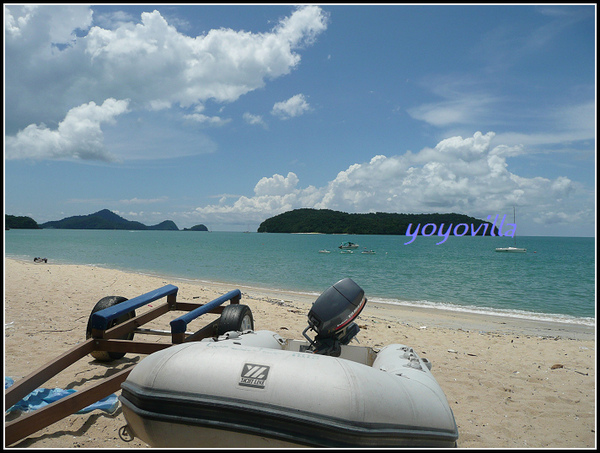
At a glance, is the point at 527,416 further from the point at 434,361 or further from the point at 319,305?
the point at 319,305

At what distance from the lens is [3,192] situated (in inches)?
123

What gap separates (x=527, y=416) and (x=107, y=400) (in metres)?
4.89

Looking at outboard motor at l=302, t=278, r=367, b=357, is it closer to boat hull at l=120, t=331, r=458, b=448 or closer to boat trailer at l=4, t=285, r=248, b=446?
Result: boat trailer at l=4, t=285, r=248, b=446

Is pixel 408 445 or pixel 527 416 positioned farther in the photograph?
pixel 527 416

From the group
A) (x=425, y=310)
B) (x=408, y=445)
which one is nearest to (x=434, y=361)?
(x=408, y=445)

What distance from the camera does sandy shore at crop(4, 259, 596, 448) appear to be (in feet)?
12.3

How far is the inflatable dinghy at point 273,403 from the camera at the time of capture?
2301 mm

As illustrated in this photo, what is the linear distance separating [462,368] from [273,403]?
4939 mm

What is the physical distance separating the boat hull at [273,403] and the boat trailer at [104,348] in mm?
662

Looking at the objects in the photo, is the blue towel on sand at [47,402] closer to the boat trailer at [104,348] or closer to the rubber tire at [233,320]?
the boat trailer at [104,348]

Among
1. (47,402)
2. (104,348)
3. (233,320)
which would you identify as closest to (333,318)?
(233,320)

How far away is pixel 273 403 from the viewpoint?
2.33 meters

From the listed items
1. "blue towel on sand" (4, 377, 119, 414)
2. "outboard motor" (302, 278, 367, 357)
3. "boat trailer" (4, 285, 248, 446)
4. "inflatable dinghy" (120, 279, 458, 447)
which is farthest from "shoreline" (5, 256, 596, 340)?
"blue towel on sand" (4, 377, 119, 414)

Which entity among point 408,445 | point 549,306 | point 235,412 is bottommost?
point 549,306
